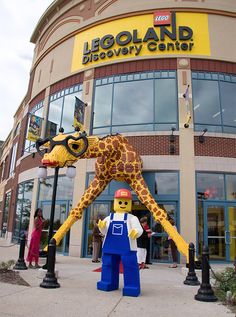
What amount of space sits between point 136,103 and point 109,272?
978cm

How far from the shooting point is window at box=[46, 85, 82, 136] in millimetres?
16469

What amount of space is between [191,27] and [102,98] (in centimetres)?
567

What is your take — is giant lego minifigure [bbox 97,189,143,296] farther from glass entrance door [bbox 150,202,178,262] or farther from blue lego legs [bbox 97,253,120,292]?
glass entrance door [bbox 150,202,178,262]

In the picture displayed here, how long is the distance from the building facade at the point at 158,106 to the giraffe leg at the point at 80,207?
112 inches

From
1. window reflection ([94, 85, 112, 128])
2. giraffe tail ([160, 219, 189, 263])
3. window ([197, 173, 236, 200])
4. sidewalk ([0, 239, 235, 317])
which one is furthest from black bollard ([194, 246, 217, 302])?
window reflection ([94, 85, 112, 128])

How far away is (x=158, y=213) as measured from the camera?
978 centimetres

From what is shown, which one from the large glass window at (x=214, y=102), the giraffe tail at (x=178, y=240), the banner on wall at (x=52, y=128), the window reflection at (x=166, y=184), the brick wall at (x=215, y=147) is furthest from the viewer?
the banner on wall at (x=52, y=128)

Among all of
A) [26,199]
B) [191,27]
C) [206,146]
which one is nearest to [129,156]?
[206,146]

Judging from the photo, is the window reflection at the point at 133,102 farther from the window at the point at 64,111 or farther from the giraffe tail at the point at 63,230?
the giraffe tail at the point at 63,230

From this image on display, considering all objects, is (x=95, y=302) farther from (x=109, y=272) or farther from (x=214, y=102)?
(x=214, y=102)

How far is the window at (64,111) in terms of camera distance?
648 inches

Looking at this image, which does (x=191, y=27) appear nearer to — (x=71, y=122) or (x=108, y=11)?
(x=108, y=11)

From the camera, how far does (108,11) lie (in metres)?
16.7

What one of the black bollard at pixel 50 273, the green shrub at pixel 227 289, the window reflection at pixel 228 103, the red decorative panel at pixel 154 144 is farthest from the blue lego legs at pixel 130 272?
the window reflection at pixel 228 103
